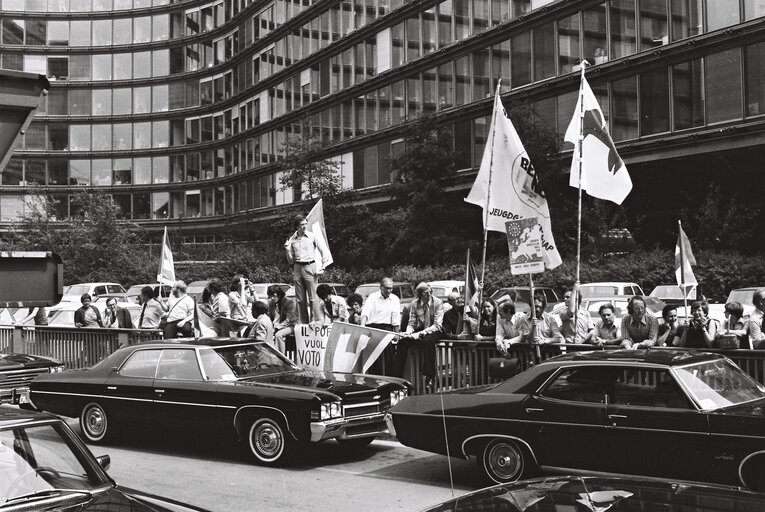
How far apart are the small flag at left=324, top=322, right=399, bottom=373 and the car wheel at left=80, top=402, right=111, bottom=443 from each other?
122 inches

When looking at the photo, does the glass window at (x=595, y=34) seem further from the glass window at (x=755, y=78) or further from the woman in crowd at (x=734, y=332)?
the woman in crowd at (x=734, y=332)

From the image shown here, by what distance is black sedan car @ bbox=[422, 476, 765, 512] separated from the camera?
2.80 metres

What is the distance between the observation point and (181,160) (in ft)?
212

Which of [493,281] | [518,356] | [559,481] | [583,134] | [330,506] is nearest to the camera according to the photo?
[559,481]

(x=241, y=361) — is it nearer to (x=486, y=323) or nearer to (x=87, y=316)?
(x=486, y=323)

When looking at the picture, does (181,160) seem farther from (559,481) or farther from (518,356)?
(559,481)

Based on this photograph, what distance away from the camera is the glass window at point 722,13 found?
25.6m

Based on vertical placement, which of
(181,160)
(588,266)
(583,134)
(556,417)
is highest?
(181,160)

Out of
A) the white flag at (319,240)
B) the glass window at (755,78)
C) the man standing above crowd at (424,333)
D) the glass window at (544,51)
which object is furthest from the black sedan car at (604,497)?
the glass window at (544,51)

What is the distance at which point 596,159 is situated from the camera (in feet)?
40.6

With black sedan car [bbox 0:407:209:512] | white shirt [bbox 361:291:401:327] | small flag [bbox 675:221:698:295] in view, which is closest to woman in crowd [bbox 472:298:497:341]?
white shirt [bbox 361:291:401:327]

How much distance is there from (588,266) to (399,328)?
15779mm

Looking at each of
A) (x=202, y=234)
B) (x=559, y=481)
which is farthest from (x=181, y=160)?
(x=559, y=481)

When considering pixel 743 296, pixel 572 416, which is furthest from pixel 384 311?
pixel 743 296
